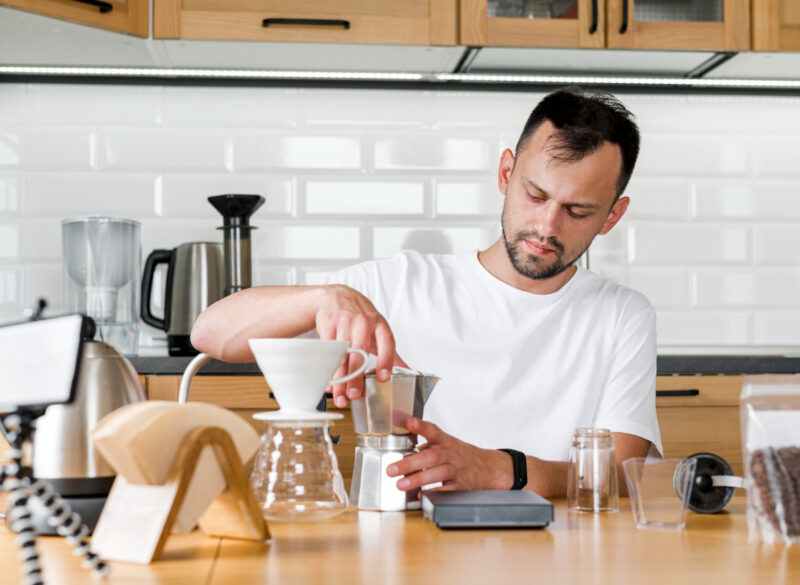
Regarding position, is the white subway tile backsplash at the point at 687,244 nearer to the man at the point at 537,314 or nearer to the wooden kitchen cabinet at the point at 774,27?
the wooden kitchen cabinet at the point at 774,27

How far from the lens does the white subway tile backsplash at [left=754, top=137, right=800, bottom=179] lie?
2.99 meters

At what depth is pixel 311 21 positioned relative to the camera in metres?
2.51

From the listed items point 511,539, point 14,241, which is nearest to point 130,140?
point 14,241

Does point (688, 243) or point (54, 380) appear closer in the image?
point (54, 380)

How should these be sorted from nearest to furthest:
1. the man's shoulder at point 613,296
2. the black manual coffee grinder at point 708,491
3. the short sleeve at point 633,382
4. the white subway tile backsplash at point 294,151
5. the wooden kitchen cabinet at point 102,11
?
the black manual coffee grinder at point 708,491, the short sleeve at point 633,382, the man's shoulder at point 613,296, the wooden kitchen cabinet at point 102,11, the white subway tile backsplash at point 294,151

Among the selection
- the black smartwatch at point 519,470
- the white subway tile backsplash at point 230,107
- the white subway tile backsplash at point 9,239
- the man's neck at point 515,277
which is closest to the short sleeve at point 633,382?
the man's neck at point 515,277

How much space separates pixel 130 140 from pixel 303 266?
64 centimetres

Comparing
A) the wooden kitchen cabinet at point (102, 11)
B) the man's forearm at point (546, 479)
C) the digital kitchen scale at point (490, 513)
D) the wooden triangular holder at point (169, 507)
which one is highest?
the wooden kitchen cabinet at point (102, 11)

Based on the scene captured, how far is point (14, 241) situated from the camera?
278 cm

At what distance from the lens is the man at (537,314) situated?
1737 mm

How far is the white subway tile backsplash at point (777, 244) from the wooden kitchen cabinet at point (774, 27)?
23.4 inches

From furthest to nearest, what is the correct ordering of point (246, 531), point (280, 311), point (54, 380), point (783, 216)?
point (783, 216)
point (280, 311)
point (246, 531)
point (54, 380)

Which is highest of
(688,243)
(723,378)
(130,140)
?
(130,140)

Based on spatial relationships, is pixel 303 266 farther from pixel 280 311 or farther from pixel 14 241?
pixel 280 311
